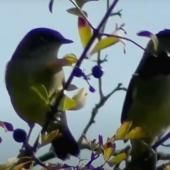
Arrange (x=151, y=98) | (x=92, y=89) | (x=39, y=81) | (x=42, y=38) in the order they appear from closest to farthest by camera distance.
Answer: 1. (x=92, y=89)
2. (x=39, y=81)
3. (x=42, y=38)
4. (x=151, y=98)

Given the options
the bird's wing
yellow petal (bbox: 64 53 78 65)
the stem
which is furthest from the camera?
the bird's wing

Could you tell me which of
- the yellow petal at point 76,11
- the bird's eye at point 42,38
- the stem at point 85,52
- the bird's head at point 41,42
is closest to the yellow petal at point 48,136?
the stem at point 85,52

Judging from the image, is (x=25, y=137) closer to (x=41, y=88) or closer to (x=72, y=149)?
(x=41, y=88)

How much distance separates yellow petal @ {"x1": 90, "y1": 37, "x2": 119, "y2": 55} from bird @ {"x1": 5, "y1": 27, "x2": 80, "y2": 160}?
0.27 feet

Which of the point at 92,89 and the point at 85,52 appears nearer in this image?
the point at 85,52

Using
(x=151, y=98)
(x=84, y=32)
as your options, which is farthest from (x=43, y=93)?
(x=151, y=98)

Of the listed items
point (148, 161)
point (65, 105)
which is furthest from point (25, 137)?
point (148, 161)

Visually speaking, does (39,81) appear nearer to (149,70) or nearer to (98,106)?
(98,106)

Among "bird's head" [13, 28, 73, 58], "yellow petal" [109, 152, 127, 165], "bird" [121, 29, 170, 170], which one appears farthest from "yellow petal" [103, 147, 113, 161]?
"bird" [121, 29, 170, 170]

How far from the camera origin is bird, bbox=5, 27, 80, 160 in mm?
1500

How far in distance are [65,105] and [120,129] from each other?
0.42 feet

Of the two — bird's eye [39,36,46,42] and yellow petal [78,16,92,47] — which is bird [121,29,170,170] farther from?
yellow petal [78,16,92,47]

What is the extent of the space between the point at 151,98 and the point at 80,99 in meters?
1.12

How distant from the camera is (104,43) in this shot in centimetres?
127
